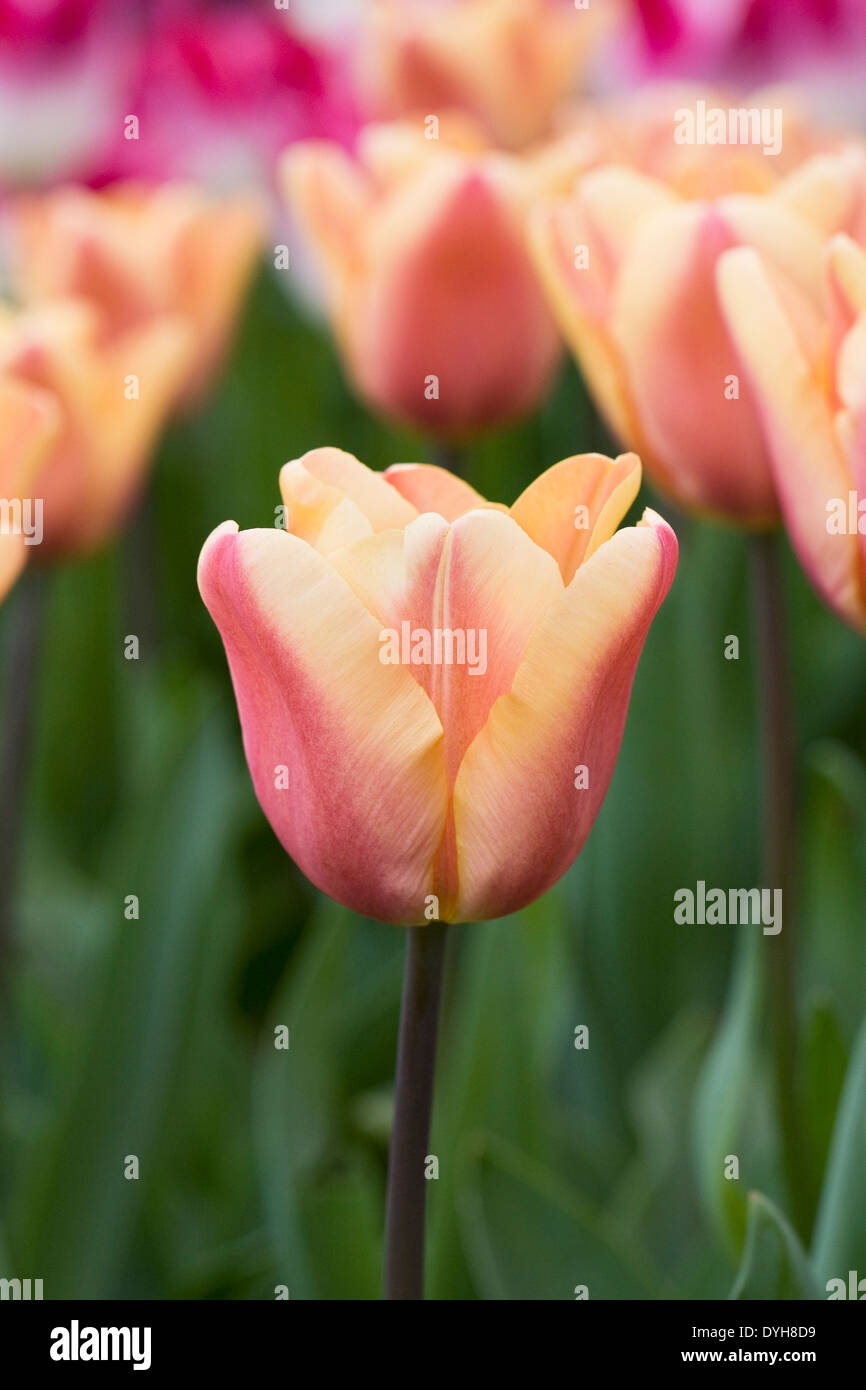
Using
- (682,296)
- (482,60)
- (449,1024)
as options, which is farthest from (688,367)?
(482,60)

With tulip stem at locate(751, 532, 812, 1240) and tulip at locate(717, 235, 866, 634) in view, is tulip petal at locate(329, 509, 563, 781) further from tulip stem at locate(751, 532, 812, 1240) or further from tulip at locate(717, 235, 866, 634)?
tulip stem at locate(751, 532, 812, 1240)

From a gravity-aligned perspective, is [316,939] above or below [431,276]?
below

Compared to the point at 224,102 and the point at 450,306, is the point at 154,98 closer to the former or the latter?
the point at 224,102

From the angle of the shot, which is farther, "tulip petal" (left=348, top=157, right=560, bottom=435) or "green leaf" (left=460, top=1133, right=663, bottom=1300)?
"tulip petal" (left=348, top=157, right=560, bottom=435)

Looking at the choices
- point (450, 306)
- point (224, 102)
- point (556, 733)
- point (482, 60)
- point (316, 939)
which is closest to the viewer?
point (556, 733)

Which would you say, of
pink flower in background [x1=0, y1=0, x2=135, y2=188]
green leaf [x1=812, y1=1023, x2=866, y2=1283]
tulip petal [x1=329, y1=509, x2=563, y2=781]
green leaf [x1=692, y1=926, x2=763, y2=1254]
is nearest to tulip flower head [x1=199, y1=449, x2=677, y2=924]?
tulip petal [x1=329, y1=509, x2=563, y2=781]

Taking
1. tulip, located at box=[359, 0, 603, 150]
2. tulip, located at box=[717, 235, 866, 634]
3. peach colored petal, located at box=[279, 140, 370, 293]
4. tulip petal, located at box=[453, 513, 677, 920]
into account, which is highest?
tulip, located at box=[359, 0, 603, 150]

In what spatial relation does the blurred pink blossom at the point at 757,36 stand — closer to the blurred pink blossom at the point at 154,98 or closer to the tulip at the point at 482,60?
the tulip at the point at 482,60

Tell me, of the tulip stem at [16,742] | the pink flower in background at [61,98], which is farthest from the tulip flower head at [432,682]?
the pink flower in background at [61,98]
